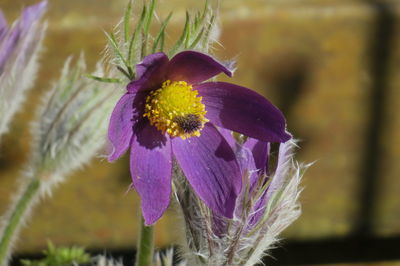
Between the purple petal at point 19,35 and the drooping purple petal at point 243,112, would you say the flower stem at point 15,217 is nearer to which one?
the purple petal at point 19,35

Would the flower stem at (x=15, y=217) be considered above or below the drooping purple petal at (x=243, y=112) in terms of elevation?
below

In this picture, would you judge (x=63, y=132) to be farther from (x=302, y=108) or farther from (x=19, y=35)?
(x=302, y=108)

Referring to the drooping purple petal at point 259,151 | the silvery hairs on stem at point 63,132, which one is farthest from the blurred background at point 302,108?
the drooping purple petal at point 259,151

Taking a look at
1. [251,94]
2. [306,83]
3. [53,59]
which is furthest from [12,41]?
[306,83]

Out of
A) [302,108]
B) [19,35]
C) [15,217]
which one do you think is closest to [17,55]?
[19,35]

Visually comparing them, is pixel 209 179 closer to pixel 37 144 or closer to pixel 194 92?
pixel 194 92

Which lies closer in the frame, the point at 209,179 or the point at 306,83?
the point at 209,179

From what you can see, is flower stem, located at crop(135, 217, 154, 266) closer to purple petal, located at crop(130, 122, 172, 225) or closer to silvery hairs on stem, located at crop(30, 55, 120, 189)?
purple petal, located at crop(130, 122, 172, 225)

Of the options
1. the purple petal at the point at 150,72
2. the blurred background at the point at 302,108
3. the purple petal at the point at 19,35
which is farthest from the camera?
the blurred background at the point at 302,108

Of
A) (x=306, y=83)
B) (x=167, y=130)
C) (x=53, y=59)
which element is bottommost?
(x=306, y=83)
